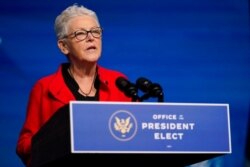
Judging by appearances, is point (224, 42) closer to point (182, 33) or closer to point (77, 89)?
point (182, 33)

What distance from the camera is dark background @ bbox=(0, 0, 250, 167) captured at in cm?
379

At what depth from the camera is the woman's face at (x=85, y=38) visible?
9.60 feet

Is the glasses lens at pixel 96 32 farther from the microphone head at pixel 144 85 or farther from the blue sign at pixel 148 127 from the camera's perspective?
the blue sign at pixel 148 127

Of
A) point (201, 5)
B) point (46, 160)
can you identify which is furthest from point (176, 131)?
point (201, 5)

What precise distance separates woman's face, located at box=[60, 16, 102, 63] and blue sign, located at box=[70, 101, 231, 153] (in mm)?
623

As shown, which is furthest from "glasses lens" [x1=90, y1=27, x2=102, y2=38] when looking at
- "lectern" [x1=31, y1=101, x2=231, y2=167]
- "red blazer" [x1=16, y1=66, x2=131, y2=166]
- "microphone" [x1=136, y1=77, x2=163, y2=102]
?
"lectern" [x1=31, y1=101, x2=231, y2=167]

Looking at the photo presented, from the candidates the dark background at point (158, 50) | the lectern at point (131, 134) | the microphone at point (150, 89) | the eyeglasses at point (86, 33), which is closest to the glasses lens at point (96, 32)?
the eyeglasses at point (86, 33)

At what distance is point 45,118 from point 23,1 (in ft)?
3.84

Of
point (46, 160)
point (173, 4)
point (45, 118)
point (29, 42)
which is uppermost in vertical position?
point (173, 4)

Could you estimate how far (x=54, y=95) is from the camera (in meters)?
2.88

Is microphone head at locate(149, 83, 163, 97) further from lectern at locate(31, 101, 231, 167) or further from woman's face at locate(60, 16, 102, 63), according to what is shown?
woman's face at locate(60, 16, 102, 63)

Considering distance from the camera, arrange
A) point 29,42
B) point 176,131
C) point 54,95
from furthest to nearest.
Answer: point 29,42
point 54,95
point 176,131

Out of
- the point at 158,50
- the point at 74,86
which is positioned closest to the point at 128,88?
the point at 74,86

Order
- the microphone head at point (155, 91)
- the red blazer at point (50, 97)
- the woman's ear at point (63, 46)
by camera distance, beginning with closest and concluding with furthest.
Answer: the microphone head at point (155, 91) → the red blazer at point (50, 97) → the woman's ear at point (63, 46)
